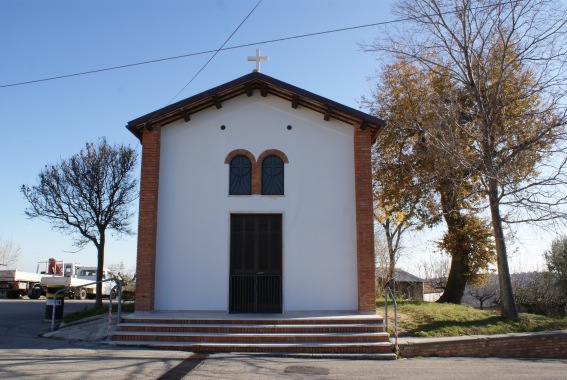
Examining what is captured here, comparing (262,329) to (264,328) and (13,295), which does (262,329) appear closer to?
(264,328)

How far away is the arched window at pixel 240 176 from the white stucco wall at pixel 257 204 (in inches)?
8.0

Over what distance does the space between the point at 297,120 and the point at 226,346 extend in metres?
6.72

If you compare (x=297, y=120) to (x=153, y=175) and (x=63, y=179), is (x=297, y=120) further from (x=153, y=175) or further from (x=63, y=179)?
(x=63, y=179)

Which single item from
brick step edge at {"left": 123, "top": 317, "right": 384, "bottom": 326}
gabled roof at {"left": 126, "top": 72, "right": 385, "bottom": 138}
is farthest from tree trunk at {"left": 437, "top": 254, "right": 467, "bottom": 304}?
brick step edge at {"left": 123, "top": 317, "right": 384, "bottom": 326}

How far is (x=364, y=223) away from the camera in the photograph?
45.1ft

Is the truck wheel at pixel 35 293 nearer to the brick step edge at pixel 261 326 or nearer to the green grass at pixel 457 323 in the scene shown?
the brick step edge at pixel 261 326

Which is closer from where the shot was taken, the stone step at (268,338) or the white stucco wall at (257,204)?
the stone step at (268,338)

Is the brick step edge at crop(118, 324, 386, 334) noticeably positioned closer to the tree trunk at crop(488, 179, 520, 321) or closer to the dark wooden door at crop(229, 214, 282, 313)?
the dark wooden door at crop(229, 214, 282, 313)

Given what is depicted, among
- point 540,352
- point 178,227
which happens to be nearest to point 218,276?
point 178,227

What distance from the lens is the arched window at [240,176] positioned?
14422mm

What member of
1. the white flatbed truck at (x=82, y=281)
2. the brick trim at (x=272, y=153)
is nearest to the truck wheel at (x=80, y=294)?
the white flatbed truck at (x=82, y=281)

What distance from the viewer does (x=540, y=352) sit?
Answer: 40.2ft

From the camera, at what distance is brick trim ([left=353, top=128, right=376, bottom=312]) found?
13297mm

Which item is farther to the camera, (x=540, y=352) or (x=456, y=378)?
(x=540, y=352)
